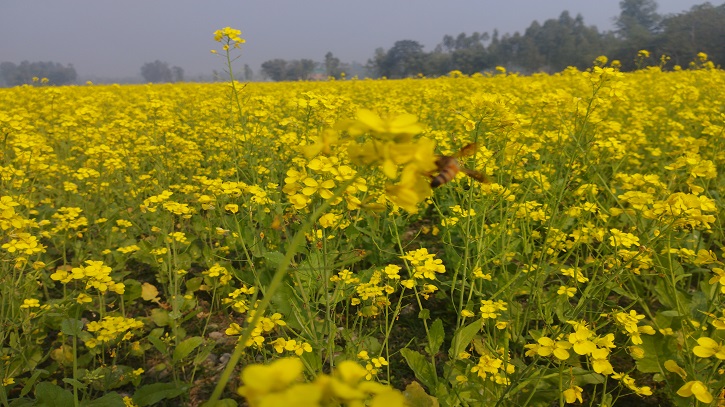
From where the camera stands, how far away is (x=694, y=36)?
30.2m

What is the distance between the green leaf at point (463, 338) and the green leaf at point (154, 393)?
43.9 inches

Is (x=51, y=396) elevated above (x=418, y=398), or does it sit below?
above

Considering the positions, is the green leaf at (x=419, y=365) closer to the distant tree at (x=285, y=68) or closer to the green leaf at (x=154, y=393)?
the green leaf at (x=154, y=393)

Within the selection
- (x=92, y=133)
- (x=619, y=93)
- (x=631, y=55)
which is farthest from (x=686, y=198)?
(x=631, y=55)

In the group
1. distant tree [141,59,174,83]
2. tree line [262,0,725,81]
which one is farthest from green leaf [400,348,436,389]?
distant tree [141,59,174,83]

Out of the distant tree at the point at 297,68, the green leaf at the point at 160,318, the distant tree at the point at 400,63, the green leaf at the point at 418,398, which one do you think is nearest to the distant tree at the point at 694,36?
the distant tree at the point at 400,63

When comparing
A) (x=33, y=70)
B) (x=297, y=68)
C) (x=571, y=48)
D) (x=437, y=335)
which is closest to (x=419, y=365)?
(x=437, y=335)

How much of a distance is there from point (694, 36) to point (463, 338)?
127ft

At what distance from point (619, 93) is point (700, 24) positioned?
1625 inches

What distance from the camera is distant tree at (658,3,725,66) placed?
26.3 meters

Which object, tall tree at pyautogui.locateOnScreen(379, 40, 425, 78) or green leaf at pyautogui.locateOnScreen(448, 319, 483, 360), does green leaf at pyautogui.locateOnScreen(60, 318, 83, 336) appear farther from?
tall tree at pyautogui.locateOnScreen(379, 40, 425, 78)

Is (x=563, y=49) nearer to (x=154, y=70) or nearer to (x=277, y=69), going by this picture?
(x=277, y=69)

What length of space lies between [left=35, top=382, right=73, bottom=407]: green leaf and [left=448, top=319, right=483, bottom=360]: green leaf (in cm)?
146

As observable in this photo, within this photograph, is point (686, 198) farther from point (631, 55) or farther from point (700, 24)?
point (700, 24)
